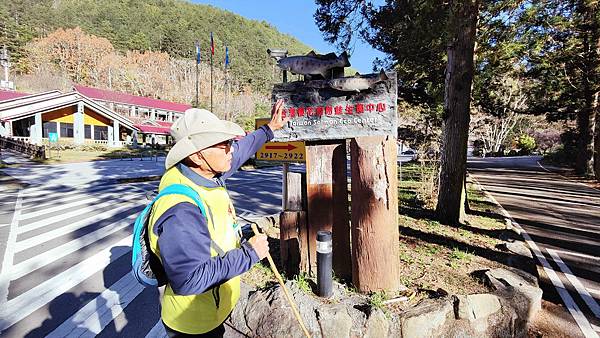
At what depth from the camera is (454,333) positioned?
2672 mm

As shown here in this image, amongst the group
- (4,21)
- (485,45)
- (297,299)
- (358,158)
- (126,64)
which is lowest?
(297,299)

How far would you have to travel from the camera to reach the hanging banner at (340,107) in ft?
10.1

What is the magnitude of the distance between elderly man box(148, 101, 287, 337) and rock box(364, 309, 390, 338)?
132 cm

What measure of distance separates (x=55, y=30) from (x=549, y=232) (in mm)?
86476

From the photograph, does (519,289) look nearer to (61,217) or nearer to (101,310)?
(101,310)

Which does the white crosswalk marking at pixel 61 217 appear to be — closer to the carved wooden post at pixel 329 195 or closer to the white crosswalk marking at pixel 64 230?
the white crosswalk marking at pixel 64 230

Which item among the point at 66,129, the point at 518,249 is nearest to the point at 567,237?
the point at 518,249

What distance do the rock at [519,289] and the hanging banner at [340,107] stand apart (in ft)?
5.77

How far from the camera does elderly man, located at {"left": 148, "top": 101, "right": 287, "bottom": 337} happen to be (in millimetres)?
1264

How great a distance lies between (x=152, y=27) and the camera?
81.8 meters

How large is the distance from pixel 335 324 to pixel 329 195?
4.25 ft

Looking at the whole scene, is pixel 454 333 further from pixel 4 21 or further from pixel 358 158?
pixel 4 21

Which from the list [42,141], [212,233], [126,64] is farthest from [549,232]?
[126,64]

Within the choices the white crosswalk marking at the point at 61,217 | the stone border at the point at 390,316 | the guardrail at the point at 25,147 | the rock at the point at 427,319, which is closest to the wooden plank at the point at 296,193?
the stone border at the point at 390,316
